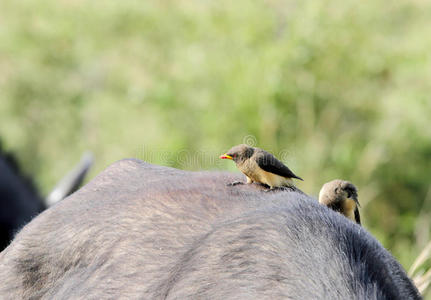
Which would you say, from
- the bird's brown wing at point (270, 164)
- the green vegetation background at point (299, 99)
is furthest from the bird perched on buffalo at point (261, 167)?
the green vegetation background at point (299, 99)

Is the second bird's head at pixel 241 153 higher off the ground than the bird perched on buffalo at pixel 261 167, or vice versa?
the second bird's head at pixel 241 153

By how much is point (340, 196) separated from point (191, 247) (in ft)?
1.83

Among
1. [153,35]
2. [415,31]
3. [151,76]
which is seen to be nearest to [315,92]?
[415,31]

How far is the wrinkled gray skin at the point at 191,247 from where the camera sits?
1.93 meters

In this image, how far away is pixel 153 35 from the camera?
664 inches

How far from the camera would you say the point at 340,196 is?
239 centimetres

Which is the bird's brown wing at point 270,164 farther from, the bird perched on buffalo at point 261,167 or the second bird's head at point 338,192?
the second bird's head at point 338,192

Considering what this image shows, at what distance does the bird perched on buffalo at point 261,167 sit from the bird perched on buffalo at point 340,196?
0.13 m

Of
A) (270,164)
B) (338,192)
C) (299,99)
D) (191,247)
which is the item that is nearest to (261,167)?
(270,164)

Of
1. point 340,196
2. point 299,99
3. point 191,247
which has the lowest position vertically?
point 299,99

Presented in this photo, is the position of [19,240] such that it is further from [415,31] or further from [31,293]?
[415,31]

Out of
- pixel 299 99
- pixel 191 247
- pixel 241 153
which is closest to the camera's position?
pixel 191 247

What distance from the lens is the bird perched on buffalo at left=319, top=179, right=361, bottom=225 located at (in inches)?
93.6

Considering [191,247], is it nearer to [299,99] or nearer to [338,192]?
[338,192]
